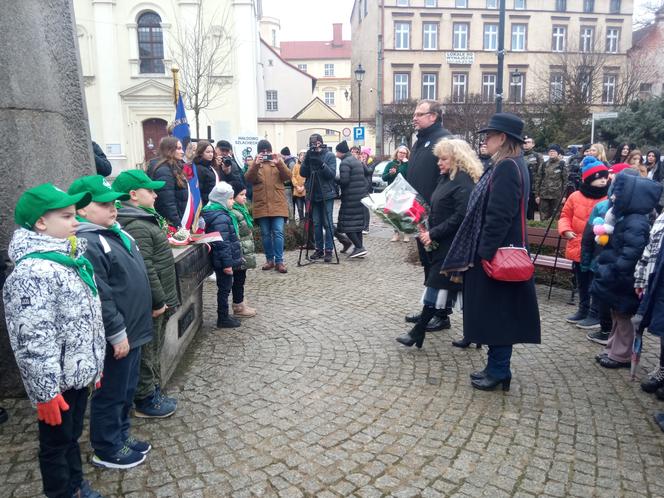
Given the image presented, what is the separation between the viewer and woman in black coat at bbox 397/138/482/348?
174 inches

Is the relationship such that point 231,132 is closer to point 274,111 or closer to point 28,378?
point 274,111

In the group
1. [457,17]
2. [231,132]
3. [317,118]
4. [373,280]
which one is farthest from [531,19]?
[373,280]

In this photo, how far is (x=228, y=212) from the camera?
17.7 feet

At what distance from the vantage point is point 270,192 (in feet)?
25.8

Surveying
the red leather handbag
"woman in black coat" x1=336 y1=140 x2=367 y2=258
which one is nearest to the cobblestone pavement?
the red leather handbag

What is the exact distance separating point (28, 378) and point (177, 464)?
43.3 inches

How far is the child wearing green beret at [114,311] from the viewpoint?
280 cm

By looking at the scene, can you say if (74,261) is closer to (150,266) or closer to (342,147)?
(150,266)

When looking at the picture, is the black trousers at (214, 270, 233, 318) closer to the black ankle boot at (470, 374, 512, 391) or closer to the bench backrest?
the black ankle boot at (470, 374, 512, 391)

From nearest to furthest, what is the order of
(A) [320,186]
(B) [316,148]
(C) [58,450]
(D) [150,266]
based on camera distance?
(C) [58,450] → (D) [150,266] → (B) [316,148] → (A) [320,186]

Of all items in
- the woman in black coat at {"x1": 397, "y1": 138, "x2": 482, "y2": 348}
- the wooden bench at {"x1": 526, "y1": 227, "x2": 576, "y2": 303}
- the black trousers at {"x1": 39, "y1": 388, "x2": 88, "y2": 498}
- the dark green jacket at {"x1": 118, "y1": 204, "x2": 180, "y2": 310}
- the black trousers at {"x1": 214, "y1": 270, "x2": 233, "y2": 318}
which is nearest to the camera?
the black trousers at {"x1": 39, "y1": 388, "x2": 88, "y2": 498}

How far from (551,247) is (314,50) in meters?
75.9

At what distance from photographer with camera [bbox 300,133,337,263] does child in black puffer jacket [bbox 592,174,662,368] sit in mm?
4994

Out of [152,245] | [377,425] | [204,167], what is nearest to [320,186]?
[204,167]
